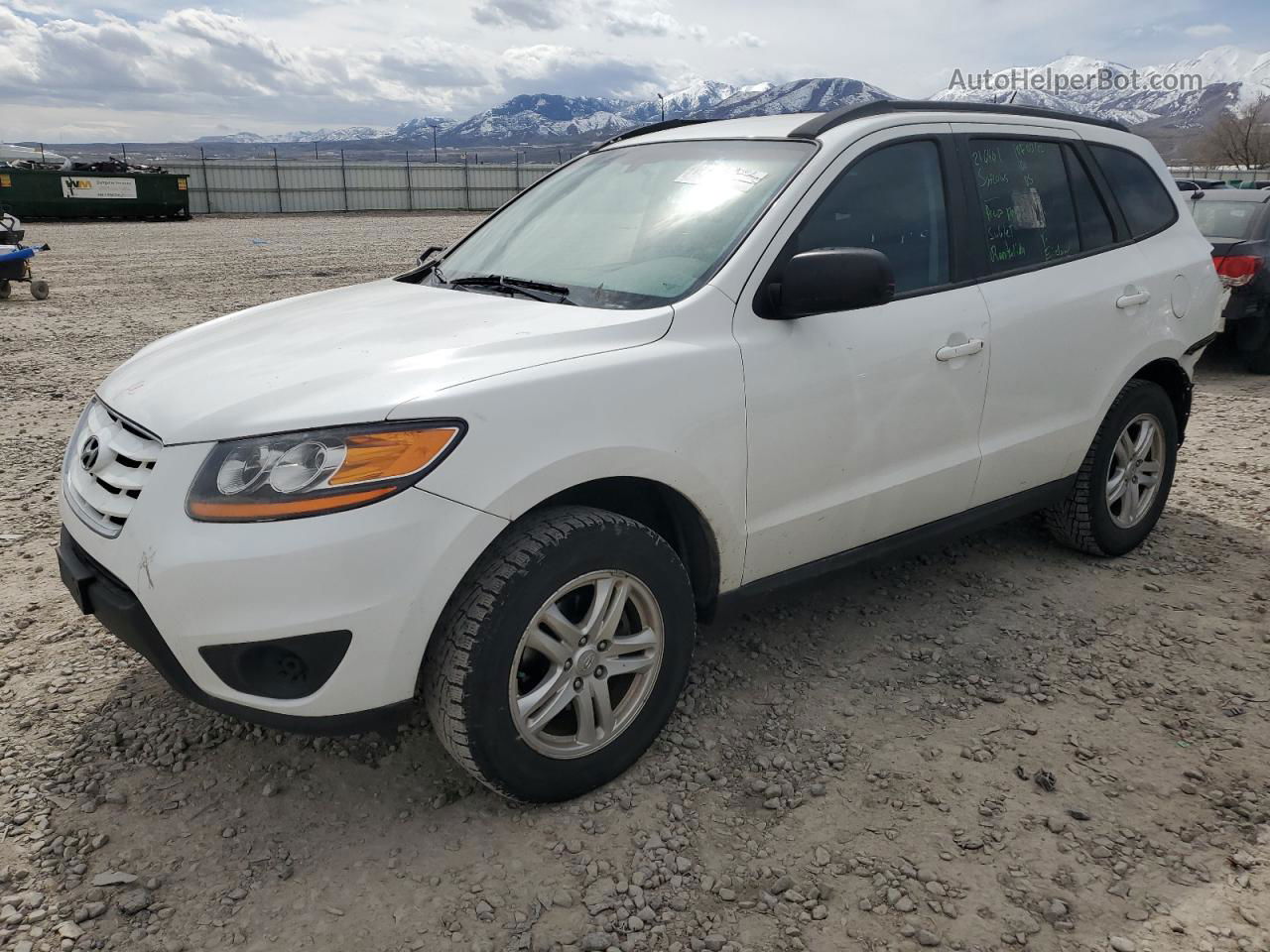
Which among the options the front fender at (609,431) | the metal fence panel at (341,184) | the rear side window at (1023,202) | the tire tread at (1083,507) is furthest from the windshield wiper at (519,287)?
the metal fence panel at (341,184)

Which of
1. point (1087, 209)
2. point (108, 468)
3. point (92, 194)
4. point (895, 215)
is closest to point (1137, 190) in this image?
point (1087, 209)

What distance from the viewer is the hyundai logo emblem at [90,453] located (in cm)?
256

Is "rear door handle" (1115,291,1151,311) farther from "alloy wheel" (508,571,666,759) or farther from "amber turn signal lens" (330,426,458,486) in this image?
"amber turn signal lens" (330,426,458,486)

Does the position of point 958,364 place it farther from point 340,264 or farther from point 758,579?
point 340,264

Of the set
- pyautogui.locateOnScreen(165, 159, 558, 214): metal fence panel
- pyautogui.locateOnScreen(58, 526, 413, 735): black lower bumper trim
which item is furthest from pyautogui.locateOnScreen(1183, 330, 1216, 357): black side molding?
pyautogui.locateOnScreen(165, 159, 558, 214): metal fence panel

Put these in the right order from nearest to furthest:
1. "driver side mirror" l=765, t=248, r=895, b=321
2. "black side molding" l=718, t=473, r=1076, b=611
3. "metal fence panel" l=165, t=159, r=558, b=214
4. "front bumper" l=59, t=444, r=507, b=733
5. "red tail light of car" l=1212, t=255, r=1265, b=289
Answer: "front bumper" l=59, t=444, r=507, b=733
"driver side mirror" l=765, t=248, r=895, b=321
"black side molding" l=718, t=473, r=1076, b=611
"red tail light of car" l=1212, t=255, r=1265, b=289
"metal fence panel" l=165, t=159, r=558, b=214

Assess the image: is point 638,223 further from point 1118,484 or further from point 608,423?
point 1118,484

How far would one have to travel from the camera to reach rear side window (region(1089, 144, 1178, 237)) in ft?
13.3

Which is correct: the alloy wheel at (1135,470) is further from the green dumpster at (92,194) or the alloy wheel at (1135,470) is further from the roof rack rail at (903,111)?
the green dumpster at (92,194)

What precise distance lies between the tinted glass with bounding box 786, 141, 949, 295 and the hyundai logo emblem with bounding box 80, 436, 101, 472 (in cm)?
200

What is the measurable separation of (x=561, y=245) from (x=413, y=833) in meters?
1.88

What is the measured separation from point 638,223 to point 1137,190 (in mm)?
2389

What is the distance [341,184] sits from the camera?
1649 inches

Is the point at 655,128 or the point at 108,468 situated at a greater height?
the point at 655,128
